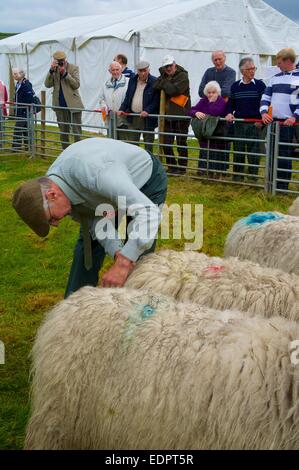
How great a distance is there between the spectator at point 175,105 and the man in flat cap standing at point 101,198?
5.54 meters

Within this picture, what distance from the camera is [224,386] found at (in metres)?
2.02

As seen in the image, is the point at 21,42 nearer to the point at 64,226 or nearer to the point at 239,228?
the point at 64,226

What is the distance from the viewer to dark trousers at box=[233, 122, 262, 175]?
307 inches

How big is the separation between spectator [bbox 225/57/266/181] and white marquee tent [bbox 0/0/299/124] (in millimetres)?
5946

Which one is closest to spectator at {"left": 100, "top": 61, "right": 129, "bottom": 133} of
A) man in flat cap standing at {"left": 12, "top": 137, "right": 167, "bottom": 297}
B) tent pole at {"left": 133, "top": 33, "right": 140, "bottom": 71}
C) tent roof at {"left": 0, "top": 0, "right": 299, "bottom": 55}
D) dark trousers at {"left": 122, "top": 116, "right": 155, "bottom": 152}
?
dark trousers at {"left": 122, "top": 116, "right": 155, "bottom": 152}

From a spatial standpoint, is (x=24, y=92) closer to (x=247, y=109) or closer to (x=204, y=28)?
(x=204, y=28)

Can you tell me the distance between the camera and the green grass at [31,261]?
3354 mm

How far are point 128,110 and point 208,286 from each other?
6.93m

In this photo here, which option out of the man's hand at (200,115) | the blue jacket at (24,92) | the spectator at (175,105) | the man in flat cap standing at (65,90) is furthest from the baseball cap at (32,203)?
the blue jacket at (24,92)

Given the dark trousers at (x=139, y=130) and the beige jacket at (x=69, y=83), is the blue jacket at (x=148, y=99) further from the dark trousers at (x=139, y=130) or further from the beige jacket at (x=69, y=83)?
the beige jacket at (x=69, y=83)

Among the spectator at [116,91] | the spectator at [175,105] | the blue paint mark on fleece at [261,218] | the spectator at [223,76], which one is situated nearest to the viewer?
the blue paint mark on fleece at [261,218]

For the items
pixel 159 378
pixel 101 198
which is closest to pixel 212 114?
pixel 101 198

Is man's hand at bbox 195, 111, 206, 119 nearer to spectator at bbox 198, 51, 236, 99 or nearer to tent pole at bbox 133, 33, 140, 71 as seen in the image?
spectator at bbox 198, 51, 236, 99

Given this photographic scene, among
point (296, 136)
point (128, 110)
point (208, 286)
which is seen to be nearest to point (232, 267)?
point (208, 286)
